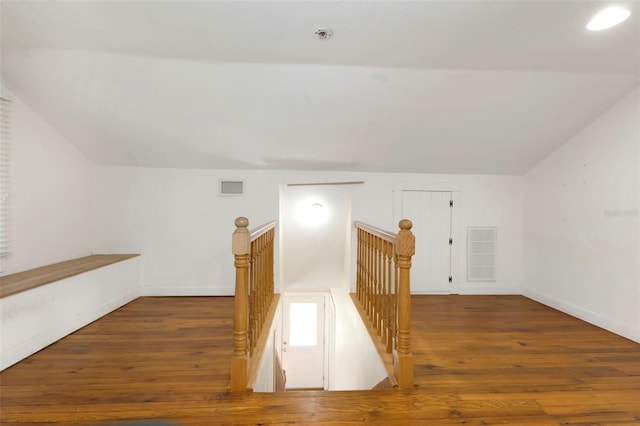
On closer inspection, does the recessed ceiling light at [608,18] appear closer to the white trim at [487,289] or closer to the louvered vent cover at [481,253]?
the louvered vent cover at [481,253]

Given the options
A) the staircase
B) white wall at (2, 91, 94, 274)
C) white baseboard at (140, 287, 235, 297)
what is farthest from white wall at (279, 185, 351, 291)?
white wall at (2, 91, 94, 274)

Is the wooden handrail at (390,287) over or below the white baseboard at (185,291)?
over

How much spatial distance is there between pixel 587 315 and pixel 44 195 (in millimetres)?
5722

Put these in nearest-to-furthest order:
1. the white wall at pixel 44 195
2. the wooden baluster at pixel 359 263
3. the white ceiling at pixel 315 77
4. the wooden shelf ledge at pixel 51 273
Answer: the white ceiling at pixel 315 77 → the wooden shelf ledge at pixel 51 273 → the white wall at pixel 44 195 → the wooden baluster at pixel 359 263

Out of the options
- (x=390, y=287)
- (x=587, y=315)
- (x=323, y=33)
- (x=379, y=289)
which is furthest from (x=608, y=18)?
(x=587, y=315)

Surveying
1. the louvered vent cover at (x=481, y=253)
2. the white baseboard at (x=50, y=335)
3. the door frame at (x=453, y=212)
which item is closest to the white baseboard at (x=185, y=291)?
the white baseboard at (x=50, y=335)

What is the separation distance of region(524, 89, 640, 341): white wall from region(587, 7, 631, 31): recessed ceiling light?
1.07 metres

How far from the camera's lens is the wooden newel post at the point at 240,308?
1.77 metres

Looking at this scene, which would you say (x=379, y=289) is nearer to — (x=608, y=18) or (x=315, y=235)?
(x=315, y=235)

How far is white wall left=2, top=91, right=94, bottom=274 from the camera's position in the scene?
2.68m

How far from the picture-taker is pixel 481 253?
3916 mm

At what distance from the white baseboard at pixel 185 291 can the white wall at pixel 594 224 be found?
397cm

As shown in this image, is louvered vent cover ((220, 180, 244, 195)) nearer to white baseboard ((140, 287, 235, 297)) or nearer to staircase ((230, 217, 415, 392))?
white baseboard ((140, 287, 235, 297))

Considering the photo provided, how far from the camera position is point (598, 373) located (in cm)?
204
